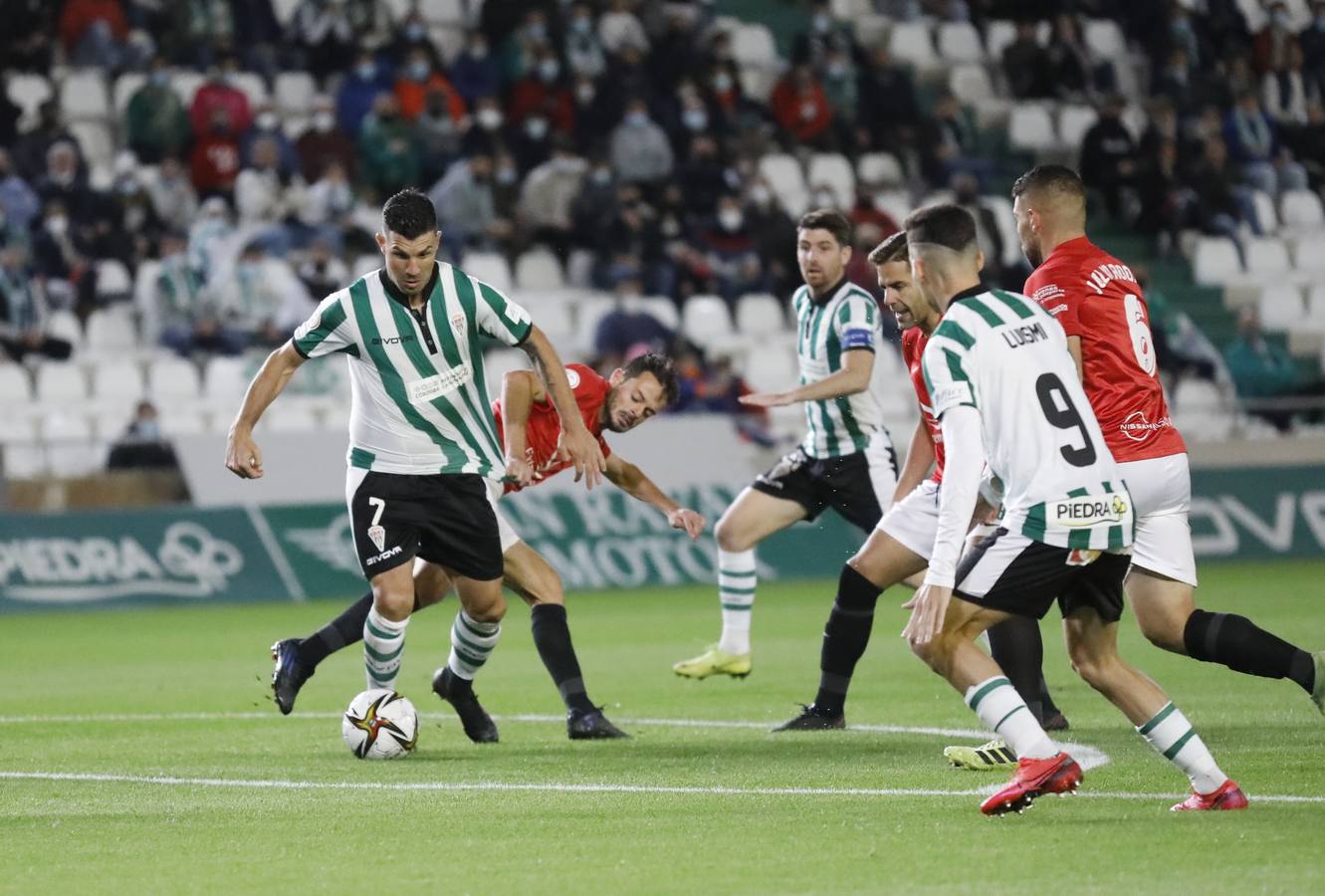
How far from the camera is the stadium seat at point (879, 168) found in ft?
80.5

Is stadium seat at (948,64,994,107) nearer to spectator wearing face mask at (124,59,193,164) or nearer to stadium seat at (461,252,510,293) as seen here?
stadium seat at (461,252,510,293)

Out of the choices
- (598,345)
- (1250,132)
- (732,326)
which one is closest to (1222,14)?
(1250,132)

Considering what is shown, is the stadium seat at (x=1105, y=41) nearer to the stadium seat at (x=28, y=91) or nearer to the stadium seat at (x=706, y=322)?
the stadium seat at (x=706, y=322)

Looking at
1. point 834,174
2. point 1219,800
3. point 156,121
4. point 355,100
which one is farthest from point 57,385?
point 1219,800

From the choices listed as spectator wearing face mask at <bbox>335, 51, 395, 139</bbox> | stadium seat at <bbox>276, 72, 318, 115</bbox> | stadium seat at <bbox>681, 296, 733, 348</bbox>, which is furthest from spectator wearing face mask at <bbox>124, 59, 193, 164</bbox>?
stadium seat at <bbox>681, 296, 733, 348</bbox>

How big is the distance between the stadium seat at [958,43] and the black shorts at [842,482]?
55.4ft

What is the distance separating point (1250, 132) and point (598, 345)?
1071 centimetres

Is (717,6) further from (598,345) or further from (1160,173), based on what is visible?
(598,345)

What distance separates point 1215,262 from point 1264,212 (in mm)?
1143

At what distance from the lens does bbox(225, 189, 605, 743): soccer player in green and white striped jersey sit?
852 cm

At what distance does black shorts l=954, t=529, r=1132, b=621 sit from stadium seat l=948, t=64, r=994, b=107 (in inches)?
804

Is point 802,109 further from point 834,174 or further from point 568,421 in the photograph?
point 568,421

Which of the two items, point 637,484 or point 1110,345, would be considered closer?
point 1110,345

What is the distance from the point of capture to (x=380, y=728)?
848 cm
